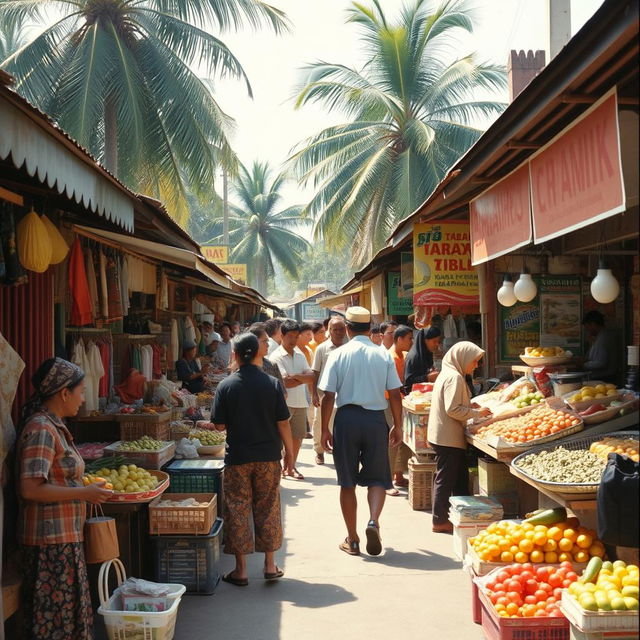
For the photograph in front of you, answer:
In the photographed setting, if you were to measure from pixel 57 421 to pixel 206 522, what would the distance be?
1707 millimetres

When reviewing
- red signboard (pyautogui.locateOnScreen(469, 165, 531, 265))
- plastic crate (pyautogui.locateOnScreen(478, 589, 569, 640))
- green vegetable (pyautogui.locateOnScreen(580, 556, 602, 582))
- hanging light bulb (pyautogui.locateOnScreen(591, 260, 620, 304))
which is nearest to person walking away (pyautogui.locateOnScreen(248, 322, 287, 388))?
red signboard (pyautogui.locateOnScreen(469, 165, 531, 265))

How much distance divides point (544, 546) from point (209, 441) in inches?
163

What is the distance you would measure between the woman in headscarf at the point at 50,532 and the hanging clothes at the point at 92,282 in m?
2.98

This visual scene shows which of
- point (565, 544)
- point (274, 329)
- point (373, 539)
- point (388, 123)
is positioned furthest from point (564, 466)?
point (388, 123)

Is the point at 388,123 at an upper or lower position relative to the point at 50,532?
upper

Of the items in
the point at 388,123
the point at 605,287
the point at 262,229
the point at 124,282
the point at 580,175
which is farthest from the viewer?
the point at 262,229

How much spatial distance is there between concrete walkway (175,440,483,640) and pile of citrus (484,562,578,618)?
0.47m

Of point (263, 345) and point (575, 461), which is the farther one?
point (263, 345)

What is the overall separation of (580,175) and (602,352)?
3812 mm

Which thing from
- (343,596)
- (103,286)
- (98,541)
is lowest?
(343,596)

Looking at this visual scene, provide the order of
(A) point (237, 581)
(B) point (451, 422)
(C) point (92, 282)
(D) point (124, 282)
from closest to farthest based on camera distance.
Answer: (A) point (237, 581) < (B) point (451, 422) < (C) point (92, 282) < (D) point (124, 282)

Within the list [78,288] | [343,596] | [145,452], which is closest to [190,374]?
[78,288]

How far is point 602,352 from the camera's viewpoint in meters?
7.44

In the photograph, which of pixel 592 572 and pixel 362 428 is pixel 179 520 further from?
pixel 592 572
